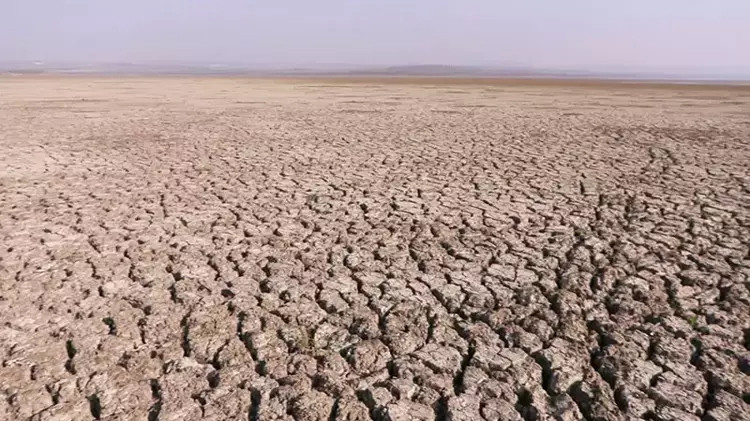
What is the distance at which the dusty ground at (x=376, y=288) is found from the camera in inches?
86.9

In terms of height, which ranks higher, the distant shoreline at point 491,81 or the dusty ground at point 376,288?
the dusty ground at point 376,288

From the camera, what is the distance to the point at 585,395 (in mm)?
2188

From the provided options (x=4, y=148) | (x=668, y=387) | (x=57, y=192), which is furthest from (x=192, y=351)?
(x=4, y=148)

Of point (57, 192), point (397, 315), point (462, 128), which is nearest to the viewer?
point (397, 315)

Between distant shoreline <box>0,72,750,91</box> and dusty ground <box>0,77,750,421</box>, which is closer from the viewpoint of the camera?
dusty ground <box>0,77,750,421</box>

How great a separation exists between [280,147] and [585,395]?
6063mm

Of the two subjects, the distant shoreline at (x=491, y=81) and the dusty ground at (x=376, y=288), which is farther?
the distant shoreline at (x=491, y=81)

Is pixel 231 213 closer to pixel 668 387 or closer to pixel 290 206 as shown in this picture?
pixel 290 206

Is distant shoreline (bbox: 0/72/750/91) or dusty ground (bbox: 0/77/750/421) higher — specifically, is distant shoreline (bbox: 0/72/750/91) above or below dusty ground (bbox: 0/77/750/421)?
below

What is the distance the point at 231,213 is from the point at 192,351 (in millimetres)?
2107

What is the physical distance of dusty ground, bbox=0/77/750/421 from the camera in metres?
2.21

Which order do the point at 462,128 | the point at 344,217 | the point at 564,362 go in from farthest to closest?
the point at 462,128 → the point at 344,217 → the point at 564,362

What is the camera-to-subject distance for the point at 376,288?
10.3 ft

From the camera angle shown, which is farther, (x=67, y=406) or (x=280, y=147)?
(x=280, y=147)
